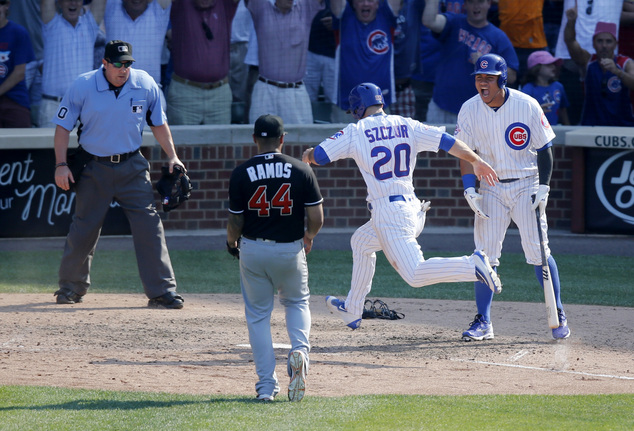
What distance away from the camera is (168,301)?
318 inches

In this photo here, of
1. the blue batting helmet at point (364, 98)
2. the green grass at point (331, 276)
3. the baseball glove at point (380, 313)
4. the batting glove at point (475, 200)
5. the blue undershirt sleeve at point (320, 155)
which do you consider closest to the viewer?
the blue undershirt sleeve at point (320, 155)

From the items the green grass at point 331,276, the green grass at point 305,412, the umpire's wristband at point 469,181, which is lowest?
the green grass at point 331,276

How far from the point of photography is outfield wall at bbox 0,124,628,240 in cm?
1198

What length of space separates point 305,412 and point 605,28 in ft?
28.6

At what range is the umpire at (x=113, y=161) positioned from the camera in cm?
775

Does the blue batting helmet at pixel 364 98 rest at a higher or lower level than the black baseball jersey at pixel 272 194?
higher

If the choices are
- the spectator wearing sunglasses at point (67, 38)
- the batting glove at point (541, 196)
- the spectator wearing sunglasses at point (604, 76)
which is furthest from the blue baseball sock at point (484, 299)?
the spectator wearing sunglasses at point (67, 38)

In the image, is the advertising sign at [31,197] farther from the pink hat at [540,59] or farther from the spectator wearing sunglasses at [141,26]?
the pink hat at [540,59]

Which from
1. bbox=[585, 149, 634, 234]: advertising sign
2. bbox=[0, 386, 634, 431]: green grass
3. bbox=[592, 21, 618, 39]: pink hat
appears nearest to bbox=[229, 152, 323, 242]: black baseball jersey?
bbox=[0, 386, 634, 431]: green grass

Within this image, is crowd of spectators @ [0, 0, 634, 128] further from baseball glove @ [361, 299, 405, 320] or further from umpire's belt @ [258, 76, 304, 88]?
baseball glove @ [361, 299, 405, 320]

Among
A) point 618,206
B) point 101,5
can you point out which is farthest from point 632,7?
point 101,5

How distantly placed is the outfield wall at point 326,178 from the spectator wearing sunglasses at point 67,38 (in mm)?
1255

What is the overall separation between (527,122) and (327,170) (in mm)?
5484

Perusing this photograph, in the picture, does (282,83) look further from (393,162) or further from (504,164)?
(393,162)
